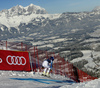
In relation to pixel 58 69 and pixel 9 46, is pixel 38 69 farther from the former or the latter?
pixel 58 69

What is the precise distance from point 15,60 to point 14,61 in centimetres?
16

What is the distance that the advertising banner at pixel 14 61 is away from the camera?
59.2 feet

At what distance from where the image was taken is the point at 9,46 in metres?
23.7

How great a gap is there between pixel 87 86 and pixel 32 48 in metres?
14.1

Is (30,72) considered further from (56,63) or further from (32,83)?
(56,63)

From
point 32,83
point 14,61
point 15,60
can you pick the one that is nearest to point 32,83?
point 32,83

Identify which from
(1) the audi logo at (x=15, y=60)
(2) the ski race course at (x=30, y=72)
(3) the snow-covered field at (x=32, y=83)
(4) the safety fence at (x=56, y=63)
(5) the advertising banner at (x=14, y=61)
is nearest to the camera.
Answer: (3) the snow-covered field at (x=32, y=83)

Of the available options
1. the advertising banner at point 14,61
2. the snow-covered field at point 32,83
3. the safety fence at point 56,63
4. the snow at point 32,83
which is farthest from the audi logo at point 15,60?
the safety fence at point 56,63

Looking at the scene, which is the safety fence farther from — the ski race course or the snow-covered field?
the snow-covered field

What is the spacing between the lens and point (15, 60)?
18.9 metres

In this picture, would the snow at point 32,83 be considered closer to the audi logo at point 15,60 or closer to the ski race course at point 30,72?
the ski race course at point 30,72

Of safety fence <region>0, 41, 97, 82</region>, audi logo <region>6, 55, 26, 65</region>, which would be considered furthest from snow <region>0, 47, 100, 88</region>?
safety fence <region>0, 41, 97, 82</region>

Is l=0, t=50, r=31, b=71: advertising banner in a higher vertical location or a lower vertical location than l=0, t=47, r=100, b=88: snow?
higher

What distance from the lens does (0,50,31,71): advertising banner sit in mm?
18031
